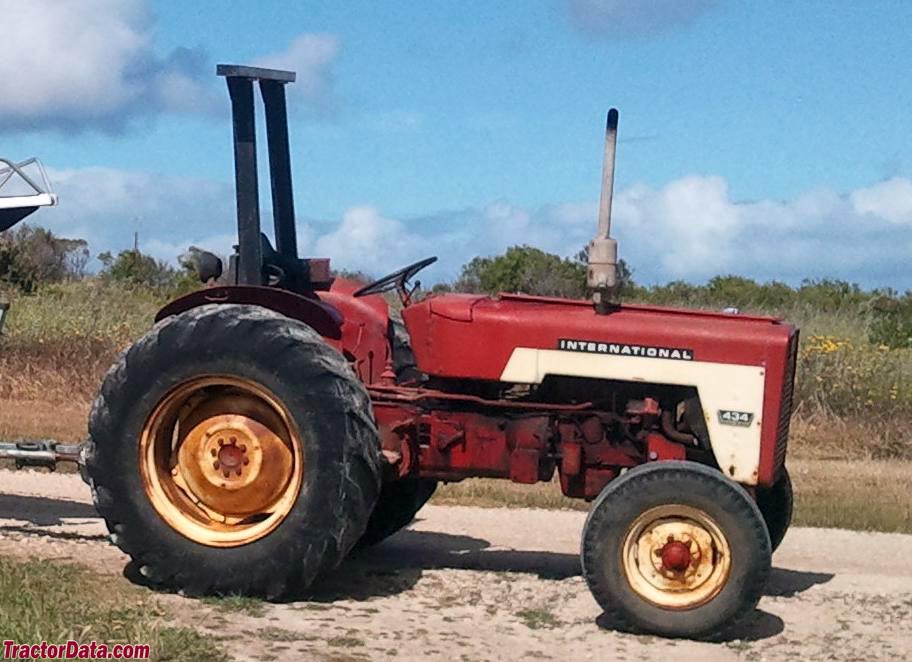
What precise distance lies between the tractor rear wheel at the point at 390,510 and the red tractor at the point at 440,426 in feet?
3.02

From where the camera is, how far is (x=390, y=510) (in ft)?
28.5

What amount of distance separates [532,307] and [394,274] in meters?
0.95

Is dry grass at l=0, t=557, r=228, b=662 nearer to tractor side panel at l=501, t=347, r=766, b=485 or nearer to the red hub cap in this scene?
the red hub cap

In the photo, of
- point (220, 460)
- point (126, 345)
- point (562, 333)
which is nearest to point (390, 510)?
point (220, 460)

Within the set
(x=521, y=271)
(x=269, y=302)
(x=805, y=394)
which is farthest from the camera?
(x=521, y=271)

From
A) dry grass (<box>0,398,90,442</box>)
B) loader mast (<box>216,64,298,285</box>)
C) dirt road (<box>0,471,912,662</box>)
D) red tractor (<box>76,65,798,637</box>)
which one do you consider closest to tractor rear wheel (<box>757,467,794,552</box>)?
red tractor (<box>76,65,798,637</box>)

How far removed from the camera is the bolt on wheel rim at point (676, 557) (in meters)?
6.74

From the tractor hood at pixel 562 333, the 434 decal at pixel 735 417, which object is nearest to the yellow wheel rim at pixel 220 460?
the tractor hood at pixel 562 333

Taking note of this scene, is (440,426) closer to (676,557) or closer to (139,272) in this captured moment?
(676,557)

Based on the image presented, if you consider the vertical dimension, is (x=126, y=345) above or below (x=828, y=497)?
above

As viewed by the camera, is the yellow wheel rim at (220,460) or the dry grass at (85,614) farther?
the yellow wheel rim at (220,460)

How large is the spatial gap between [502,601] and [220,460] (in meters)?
1.60

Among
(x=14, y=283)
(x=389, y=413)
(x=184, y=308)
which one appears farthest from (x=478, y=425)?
(x=14, y=283)

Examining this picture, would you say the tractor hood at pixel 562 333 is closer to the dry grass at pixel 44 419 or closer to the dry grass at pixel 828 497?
the dry grass at pixel 828 497
